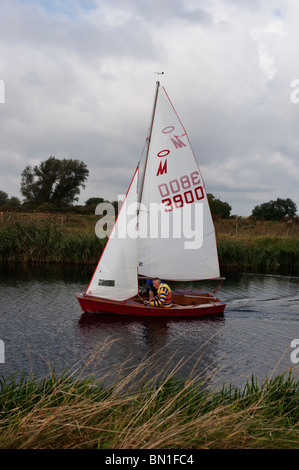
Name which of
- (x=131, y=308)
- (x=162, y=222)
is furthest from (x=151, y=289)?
(x=162, y=222)

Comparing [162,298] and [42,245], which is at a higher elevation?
[42,245]

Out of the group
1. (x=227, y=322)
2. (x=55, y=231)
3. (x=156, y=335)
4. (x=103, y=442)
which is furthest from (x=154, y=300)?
(x=55, y=231)

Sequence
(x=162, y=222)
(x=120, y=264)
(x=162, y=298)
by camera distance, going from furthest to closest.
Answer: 1. (x=162, y=222)
2. (x=162, y=298)
3. (x=120, y=264)

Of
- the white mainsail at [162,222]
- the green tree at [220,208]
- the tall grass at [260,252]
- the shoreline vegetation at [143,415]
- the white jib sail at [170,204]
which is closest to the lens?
the shoreline vegetation at [143,415]

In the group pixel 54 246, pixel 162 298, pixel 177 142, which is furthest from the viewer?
pixel 54 246

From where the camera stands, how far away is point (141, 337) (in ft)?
50.9

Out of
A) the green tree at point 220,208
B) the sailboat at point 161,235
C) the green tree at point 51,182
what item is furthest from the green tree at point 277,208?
the sailboat at point 161,235

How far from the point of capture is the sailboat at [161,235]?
58.0 ft

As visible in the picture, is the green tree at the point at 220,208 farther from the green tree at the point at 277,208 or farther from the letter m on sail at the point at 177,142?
the letter m on sail at the point at 177,142

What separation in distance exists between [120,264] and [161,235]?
2326 mm

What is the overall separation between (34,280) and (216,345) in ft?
41.8

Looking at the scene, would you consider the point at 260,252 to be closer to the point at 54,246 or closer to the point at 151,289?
the point at 54,246

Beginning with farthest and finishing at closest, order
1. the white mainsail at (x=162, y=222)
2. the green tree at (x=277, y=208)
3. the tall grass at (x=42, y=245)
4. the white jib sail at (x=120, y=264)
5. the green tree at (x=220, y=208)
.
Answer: the green tree at (x=277, y=208) → the green tree at (x=220, y=208) → the tall grass at (x=42, y=245) → the white mainsail at (x=162, y=222) → the white jib sail at (x=120, y=264)
